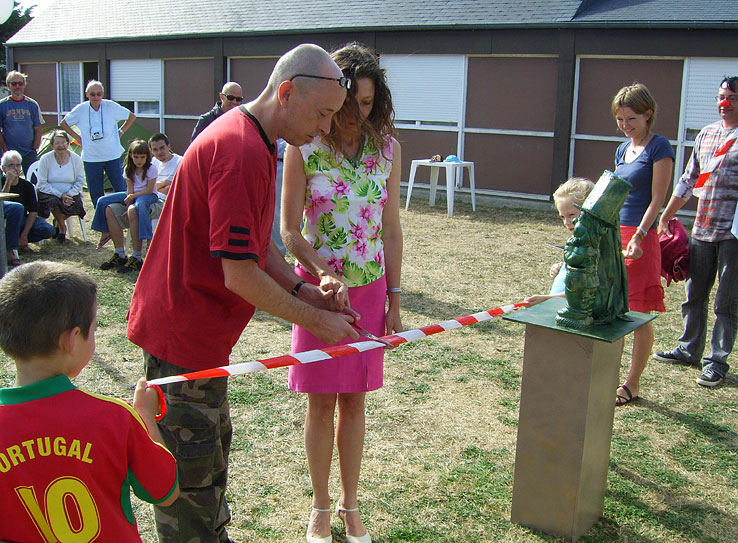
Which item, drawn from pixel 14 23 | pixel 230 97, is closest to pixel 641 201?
pixel 230 97

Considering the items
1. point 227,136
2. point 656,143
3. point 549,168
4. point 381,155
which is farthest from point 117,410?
point 549,168

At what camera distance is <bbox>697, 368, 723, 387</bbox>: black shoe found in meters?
4.88

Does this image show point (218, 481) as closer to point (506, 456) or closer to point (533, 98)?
point (506, 456)

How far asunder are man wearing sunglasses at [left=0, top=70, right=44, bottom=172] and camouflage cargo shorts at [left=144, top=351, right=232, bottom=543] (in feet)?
29.8

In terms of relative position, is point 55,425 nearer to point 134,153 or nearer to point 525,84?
point 134,153

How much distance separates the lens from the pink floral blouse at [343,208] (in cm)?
286

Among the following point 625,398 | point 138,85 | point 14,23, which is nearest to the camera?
point 625,398

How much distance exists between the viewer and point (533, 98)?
13820 mm

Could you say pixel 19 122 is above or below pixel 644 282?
above

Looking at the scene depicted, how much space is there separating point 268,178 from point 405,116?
13.8 meters

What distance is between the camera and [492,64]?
14.2 m

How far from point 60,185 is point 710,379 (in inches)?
309

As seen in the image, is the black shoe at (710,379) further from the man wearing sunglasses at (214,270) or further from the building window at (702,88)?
the building window at (702,88)

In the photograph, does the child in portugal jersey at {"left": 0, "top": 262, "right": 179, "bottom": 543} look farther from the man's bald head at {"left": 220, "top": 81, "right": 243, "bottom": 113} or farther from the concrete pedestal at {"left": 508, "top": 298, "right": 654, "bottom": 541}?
the man's bald head at {"left": 220, "top": 81, "right": 243, "bottom": 113}
